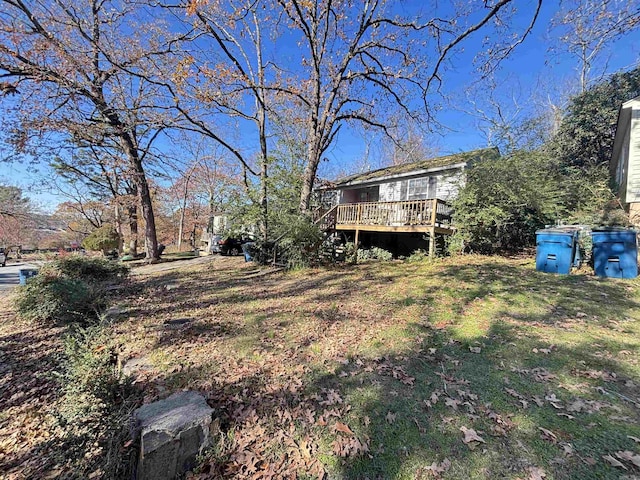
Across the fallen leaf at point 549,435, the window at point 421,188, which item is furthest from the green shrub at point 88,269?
the window at point 421,188

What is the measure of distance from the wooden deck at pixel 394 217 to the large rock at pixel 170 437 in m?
7.97

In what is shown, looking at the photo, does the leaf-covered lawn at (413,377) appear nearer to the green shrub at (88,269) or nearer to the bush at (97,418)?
the bush at (97,418)

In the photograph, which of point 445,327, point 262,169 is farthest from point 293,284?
point 262,169

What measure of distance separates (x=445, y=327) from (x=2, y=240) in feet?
126

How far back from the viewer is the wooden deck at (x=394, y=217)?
→ 9.87m

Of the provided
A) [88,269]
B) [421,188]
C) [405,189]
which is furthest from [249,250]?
[421,188]

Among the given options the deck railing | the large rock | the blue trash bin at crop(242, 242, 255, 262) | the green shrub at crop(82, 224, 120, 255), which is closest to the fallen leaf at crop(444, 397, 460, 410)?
the large rock

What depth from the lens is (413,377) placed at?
9.82ft

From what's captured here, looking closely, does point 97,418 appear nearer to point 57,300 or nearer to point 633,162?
point 57,300

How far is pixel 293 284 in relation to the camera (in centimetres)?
746

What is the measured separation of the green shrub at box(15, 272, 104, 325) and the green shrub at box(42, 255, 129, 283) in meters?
0.64

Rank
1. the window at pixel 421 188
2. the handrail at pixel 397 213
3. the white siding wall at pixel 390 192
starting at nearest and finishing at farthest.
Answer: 1. the handrail at pixel 397 213
2. the window at pixel 421 188
3. the white siding wall at pixel 390 192

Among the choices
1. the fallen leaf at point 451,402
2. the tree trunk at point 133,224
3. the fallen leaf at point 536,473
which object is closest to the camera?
the fallen leaf at point 536,473

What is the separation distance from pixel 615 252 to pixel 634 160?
5486mm
